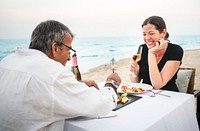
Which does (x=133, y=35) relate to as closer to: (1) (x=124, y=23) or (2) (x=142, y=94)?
(1) (x=124, y=23)

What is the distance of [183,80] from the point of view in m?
2.08

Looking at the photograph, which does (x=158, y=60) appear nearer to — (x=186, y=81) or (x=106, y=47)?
(x=186, y=81)

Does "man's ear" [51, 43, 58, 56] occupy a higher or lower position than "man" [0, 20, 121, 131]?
higher

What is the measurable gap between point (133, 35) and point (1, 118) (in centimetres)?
381

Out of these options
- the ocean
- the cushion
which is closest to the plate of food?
the cushion

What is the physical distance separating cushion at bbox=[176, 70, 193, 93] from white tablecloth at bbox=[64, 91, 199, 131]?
0.77 meters

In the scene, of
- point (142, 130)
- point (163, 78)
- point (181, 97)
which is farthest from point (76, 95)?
point (163, 78)

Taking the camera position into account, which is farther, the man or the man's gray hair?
the man's gray hair

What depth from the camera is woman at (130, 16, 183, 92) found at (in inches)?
64.9

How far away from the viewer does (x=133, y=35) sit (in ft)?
14.5

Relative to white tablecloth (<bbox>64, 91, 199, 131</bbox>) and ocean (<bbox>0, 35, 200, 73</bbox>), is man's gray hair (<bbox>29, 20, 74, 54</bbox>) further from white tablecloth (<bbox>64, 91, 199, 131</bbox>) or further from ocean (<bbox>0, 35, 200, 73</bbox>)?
ocean (<bbox>0, 35, 200, 73</bbox>)

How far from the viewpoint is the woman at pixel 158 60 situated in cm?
165

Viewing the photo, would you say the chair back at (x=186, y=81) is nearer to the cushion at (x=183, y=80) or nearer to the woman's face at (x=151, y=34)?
the cushion at (x=183, y=80)

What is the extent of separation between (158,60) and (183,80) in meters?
0.42
